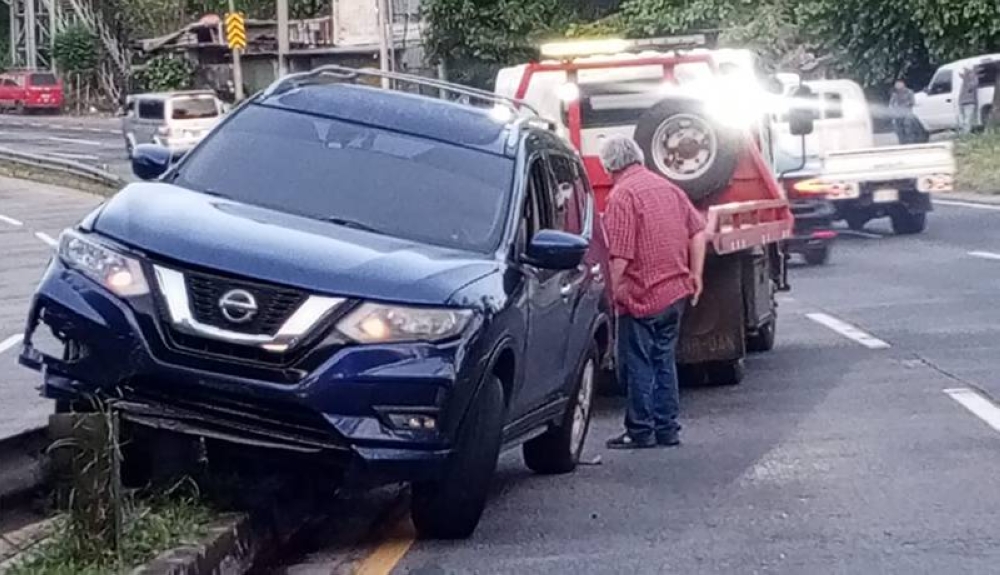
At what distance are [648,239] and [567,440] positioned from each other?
54.9 inches

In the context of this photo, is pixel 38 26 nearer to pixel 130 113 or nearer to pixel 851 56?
pixel 130 113

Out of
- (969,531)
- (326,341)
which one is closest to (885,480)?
(969,531)

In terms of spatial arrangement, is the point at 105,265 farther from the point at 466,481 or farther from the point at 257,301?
the point at 466,481

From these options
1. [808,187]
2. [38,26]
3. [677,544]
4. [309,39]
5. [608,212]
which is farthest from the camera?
[38,26]

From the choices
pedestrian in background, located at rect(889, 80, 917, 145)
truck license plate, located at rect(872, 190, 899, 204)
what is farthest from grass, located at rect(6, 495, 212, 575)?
pedestrian in background, located at rect(889, 80, 917, 145)

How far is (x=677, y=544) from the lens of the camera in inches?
360

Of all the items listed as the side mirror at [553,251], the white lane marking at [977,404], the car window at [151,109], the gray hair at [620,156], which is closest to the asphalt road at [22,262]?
the side mirror at [553,251]

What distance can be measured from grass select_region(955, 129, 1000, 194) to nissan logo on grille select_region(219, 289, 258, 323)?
A: 31368 mm

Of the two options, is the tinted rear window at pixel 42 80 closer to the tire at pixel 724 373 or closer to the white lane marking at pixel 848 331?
the white lane marking at pixel 848 331

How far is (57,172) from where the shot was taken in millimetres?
48156

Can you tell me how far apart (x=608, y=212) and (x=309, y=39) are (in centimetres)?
5874

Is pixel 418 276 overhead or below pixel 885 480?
overhead

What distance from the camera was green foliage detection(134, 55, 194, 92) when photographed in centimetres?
7188

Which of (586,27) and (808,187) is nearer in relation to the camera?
(808,187)
